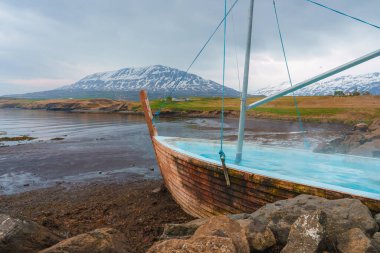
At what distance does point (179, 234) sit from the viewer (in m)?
6.32

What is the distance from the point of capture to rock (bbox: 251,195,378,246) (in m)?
5.23

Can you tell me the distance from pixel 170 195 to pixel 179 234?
7678mm

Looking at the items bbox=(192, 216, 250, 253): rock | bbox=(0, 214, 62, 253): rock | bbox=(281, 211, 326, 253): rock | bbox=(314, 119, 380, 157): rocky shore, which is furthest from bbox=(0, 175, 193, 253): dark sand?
bbox=(314, 119, 380, 157): rocky shore

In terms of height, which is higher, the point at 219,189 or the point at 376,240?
the point at 376,240

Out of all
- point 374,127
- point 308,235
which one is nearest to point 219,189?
point 308,235

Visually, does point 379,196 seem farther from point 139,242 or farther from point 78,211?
point 78,211

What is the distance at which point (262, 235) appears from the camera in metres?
5.33

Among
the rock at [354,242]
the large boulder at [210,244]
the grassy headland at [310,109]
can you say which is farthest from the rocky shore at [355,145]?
the grassy headland at [310,109]

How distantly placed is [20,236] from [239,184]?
5.47 meters

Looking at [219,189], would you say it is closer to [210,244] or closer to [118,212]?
[210,244]

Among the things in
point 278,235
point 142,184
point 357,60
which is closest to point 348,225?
point 278,235

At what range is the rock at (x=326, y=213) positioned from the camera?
5.23m

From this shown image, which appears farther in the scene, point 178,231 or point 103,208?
point 103,208

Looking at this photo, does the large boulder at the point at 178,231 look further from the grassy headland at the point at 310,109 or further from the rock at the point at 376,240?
the grassy headland at the point at 310,109
